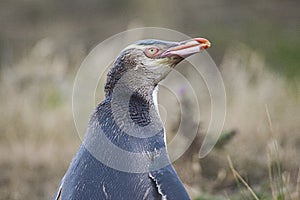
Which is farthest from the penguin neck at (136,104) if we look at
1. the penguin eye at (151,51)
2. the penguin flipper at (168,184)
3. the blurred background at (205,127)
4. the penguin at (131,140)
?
the blurred background at (205,127)

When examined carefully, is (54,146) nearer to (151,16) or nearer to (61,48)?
(61,48)

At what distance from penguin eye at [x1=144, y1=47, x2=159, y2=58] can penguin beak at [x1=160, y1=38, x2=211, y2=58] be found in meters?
0.04

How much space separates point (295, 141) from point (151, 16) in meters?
10.9

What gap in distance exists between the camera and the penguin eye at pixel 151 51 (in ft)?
12.4

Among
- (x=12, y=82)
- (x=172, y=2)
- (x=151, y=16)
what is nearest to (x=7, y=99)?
(x=12, y=82)

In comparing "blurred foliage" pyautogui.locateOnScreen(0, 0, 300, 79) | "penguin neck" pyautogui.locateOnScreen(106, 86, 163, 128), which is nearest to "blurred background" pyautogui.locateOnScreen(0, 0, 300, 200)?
"penguin neck" pyautogui.locateOnScreen(106, 86, 163, 128)

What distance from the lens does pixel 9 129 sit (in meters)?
7.10

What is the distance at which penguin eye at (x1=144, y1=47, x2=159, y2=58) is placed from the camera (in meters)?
3.78

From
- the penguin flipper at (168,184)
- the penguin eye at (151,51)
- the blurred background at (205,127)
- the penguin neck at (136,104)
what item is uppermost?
the penguin eye at (151,51)

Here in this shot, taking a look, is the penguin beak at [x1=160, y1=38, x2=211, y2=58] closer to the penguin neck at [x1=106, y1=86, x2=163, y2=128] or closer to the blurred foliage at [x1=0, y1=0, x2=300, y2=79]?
the penguin neck at [x1=106, y1=86, x2=163, y2=128]

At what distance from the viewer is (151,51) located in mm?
3791

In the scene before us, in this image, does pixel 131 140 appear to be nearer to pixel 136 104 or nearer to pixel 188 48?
pixel 136 104

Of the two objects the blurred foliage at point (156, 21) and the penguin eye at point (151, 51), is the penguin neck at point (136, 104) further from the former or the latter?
the blurred foliage at point (156, 21)

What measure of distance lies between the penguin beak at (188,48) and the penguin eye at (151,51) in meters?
0.04
